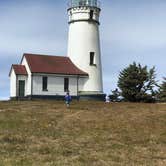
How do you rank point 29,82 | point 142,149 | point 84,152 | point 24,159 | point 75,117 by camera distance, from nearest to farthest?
→ point 24,159 < point 84,152 < point 142,149 < point 75,117 < point 29,82

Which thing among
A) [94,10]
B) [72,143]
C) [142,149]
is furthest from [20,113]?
[94,10]

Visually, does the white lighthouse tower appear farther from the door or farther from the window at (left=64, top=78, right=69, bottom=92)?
the door

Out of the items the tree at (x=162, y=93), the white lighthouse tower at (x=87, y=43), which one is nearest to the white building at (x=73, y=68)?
the white lighthouse tower at (x=87, y=43)

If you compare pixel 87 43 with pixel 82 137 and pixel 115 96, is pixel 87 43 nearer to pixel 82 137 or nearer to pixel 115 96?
pixel 115 96

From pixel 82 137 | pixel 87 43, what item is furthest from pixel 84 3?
pixel 82 137

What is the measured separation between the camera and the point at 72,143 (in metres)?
21.4

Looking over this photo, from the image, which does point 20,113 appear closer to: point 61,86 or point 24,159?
point 24,159

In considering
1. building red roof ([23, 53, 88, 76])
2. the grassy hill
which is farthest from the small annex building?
the grassy hill

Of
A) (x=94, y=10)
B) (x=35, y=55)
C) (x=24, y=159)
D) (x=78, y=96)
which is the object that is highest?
(x=94, y=10)

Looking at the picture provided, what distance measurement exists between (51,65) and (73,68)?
2.55 metres

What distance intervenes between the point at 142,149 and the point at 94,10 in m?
36.7

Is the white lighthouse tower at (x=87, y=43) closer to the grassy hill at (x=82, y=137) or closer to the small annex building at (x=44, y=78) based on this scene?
the small annex building at (x=44, y=78)

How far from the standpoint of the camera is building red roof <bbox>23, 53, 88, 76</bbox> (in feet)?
173

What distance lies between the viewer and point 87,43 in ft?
178
